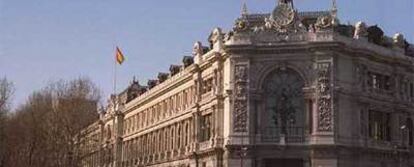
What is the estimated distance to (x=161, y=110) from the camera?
79000mm

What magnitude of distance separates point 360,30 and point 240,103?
36.0ft

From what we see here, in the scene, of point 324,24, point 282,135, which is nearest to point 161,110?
point 282,135

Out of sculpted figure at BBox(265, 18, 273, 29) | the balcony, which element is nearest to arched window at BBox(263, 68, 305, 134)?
the balcony

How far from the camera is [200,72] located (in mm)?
67812

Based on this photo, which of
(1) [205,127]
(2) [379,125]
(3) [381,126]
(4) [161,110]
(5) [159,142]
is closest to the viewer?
(2) [379,125]

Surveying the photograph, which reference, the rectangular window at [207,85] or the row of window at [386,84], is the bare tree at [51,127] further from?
the row of window at [386,84]

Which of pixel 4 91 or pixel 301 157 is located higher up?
pixel 4 91

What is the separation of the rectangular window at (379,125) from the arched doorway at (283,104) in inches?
259

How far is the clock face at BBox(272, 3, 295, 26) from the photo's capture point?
59969mm

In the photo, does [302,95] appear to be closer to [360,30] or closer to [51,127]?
[360,30]

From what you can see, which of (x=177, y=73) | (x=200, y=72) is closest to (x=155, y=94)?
(x=177, y=73)

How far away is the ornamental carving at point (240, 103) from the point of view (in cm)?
5878

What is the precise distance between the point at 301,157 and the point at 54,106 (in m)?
23.0

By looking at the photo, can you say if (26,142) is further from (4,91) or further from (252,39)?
(252,39)
